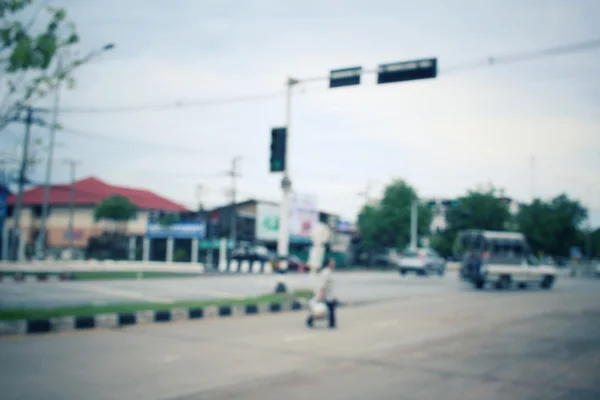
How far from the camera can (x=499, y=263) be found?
79.6 ft

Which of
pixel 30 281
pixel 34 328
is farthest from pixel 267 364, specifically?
pixel 30 281

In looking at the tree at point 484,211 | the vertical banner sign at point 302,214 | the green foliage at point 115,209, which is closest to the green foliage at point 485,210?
the tree at point 484,211

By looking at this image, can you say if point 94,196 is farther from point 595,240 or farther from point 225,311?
point 595,240

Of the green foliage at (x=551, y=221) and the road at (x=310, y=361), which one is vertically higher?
the green foliage at (x=551, y=221)

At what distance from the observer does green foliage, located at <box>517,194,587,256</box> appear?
56.1 metres

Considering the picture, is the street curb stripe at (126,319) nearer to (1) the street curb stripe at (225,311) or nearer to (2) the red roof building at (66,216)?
(1) the street curb stripe at (225,311)

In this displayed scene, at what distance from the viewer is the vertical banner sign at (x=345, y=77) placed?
34.5 feet

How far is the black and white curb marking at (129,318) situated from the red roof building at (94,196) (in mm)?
42215

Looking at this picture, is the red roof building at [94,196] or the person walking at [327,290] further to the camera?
the red roof building at [94,196]

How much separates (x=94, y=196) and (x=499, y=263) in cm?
4606

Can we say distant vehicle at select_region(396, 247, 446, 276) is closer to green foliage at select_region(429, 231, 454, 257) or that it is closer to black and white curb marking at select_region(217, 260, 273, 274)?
black and white curb marking at select_region(217, 260, 273, 274)

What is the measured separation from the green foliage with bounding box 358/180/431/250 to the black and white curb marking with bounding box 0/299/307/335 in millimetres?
40118

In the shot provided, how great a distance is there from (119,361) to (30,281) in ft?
54.8

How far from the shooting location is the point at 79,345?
27.8 feet
